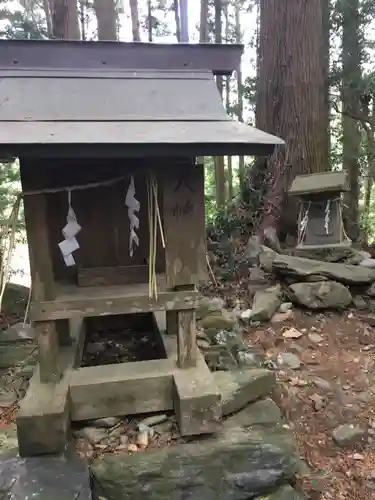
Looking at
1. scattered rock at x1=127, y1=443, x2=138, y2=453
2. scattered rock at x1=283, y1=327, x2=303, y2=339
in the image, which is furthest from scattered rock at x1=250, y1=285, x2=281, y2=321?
scattered rock at x1=127, y1=443, x2=138, y2=453

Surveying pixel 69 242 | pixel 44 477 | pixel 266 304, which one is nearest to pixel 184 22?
pixel 266 304

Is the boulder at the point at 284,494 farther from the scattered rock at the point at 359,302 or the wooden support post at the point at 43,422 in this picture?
the scattered rock at the point at 359,302

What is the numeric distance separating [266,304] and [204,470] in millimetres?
2626

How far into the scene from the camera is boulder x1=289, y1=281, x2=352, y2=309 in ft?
15.5

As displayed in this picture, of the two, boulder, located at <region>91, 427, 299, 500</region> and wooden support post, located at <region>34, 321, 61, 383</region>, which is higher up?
wooden support post, located at <region>34, 321, 61, 383</region>

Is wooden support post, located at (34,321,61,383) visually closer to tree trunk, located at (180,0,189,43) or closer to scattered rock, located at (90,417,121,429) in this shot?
scattered rock, located at (90,417,121,429)

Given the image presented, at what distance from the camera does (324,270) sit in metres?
4.95

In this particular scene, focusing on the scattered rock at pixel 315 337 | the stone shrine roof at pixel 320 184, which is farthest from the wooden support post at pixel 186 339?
the stone shrine roof at pixel 320 184

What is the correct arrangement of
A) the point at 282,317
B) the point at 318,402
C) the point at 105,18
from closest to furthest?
the point at 318,402, the point at 282,317, the point at 105,18

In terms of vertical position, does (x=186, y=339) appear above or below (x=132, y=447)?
above

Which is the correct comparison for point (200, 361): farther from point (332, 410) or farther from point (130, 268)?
point (332, 410)

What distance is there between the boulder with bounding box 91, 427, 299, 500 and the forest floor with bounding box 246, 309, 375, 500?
0.43m

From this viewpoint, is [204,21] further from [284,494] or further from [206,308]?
[284,494]

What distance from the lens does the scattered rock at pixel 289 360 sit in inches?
153
